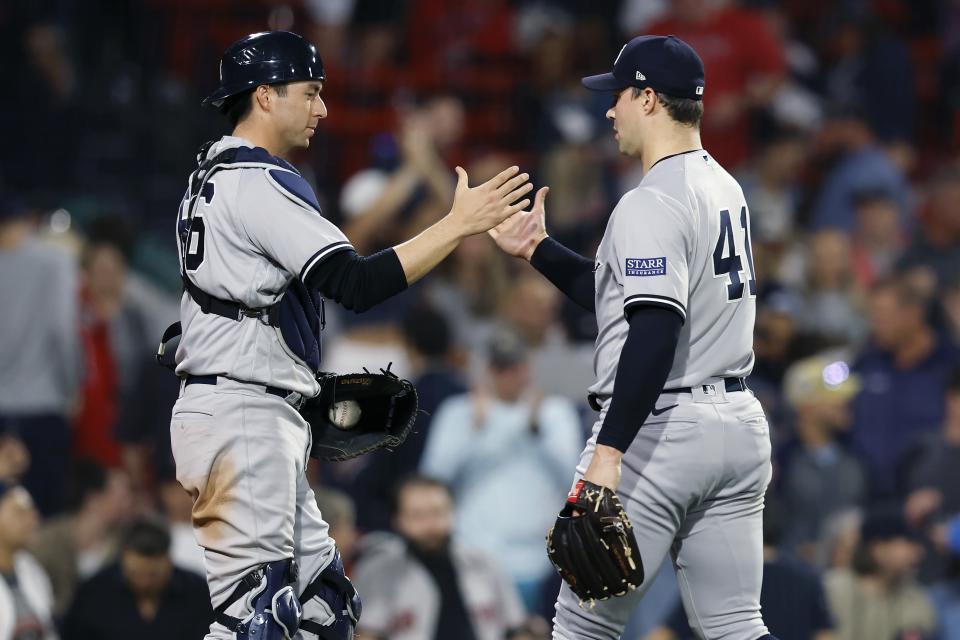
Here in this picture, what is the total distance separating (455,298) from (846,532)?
2793 millimetres

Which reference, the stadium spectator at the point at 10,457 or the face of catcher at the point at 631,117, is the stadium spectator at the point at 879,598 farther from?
the stadium spectator at the point at 10,457

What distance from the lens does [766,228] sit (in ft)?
35.0

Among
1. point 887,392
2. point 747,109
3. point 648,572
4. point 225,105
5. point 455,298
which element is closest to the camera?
point 648,572

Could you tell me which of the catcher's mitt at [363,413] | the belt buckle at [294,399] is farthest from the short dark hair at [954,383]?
the belt buckle at [294,399]

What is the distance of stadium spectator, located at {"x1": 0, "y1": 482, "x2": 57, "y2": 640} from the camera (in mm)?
7109

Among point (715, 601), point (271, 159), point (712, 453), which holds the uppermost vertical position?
point (271, 159)

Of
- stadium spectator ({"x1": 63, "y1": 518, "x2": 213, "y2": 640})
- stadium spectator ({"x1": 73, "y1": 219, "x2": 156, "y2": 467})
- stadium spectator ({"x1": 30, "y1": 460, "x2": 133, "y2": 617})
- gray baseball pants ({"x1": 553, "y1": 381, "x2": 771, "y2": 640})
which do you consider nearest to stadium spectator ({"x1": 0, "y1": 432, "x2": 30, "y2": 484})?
stadium spectator ({"x1": 30, "y1": 460, "x2": 133, "y2": 617})

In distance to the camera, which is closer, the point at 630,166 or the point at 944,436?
the point at 944,436

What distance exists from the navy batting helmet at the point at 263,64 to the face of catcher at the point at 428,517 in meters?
3.36

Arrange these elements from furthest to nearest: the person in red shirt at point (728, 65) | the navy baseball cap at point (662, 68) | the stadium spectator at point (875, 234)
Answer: the person in red shirt at point (728, 65), the stadium spectator at point (875, 234), the navy baseball cap at point (662, 68)

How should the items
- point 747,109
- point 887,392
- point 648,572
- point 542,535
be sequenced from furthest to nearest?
1. point 747,109
2. point 887,392
3. point 542,535
4. point 648,572

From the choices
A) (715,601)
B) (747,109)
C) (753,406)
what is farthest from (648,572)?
(747,109)

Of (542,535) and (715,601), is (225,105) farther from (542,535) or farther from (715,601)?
(542,535)

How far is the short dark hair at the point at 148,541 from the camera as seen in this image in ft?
23.6
